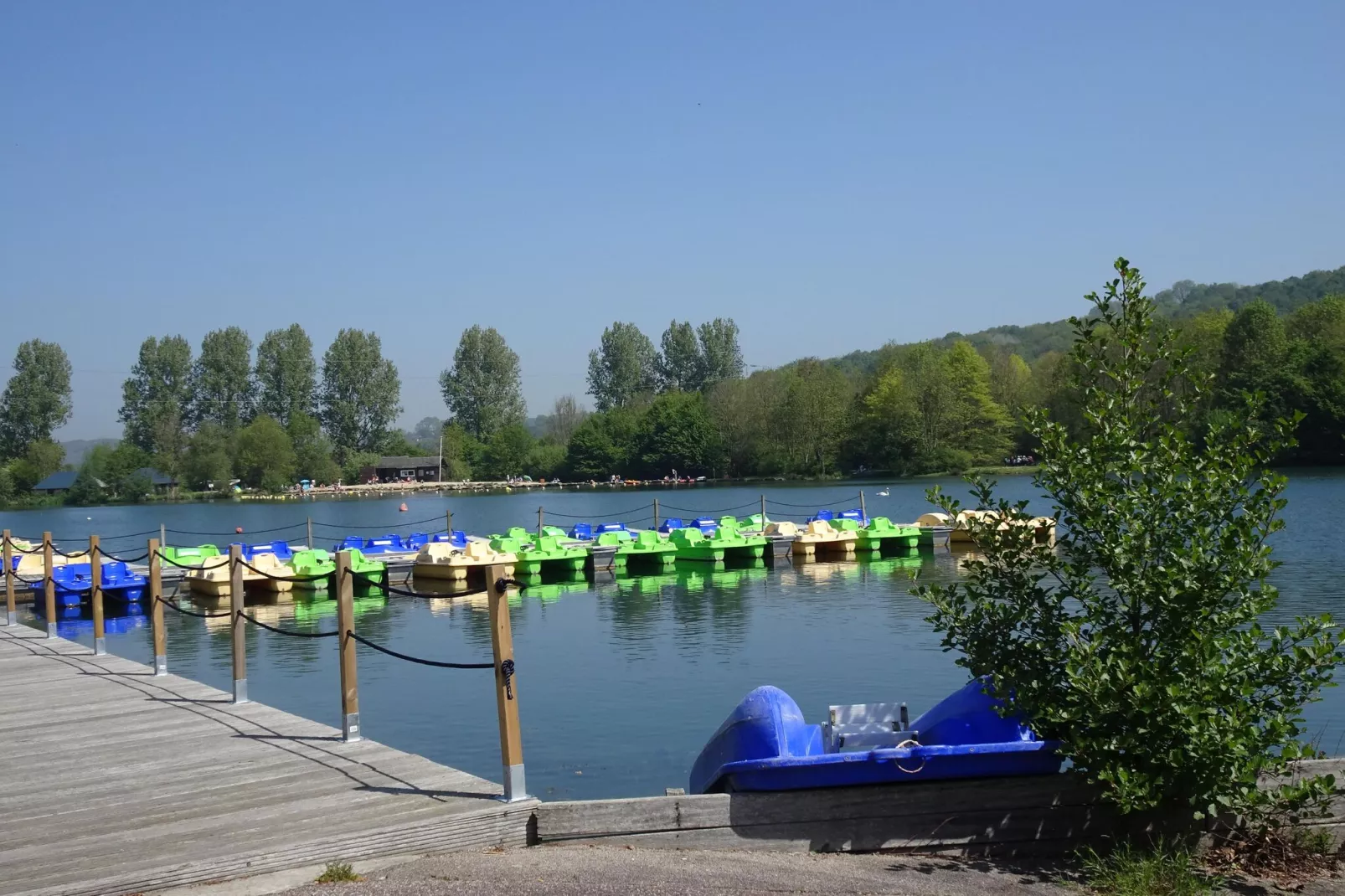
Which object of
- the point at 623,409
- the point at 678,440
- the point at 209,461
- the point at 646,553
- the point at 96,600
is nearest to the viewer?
the point at 96,600

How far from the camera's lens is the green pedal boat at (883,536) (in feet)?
122

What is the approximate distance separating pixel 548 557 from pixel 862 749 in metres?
25.5

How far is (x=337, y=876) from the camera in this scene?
579 centimetres

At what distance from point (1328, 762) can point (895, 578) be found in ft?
77.8

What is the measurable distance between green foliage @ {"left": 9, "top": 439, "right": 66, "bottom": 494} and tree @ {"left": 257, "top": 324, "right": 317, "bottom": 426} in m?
19.1

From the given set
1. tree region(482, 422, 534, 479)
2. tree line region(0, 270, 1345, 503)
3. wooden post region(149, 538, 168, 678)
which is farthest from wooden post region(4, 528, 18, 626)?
tree region(482, 422, 534, 479)

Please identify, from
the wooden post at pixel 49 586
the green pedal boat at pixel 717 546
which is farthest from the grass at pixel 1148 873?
the green pedal boat at pixel 717 546

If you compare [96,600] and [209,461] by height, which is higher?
[209,461]

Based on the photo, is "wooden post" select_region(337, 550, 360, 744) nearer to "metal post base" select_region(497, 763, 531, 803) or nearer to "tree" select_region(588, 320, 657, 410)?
"metal post base" select_region(497, 763, 531, 803)

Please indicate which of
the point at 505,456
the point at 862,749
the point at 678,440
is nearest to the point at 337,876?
the point at 862,749

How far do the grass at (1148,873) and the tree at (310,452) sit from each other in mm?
116371

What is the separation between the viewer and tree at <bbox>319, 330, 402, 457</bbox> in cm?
12538

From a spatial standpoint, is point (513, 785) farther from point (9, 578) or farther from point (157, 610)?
point (9, 578)

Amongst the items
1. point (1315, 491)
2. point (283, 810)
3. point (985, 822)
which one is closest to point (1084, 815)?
point (985, 822)
